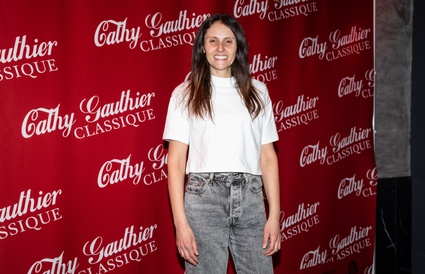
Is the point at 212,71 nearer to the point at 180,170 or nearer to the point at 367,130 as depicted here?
the point at 180,170

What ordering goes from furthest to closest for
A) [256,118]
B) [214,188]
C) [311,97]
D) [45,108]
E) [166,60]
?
[311,97]
[166,60]
[45,108]
[256,118]
[214,188]

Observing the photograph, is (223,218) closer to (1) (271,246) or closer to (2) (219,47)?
(1) (271,246)

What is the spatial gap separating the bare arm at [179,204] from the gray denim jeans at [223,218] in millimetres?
29

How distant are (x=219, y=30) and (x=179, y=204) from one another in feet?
2.46

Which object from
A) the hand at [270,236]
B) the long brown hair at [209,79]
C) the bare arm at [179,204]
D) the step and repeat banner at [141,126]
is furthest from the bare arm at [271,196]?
the step and repeat banner at [141,126]

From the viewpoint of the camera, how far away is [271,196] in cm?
206

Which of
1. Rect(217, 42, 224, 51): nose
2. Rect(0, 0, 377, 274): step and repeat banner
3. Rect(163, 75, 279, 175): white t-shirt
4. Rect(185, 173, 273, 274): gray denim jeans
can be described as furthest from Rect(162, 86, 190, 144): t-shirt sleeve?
Rect(0, 0, 377, 274): step and repeat banner

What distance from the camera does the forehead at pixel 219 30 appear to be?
2.06 metres

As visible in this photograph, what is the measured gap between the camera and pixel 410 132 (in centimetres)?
336

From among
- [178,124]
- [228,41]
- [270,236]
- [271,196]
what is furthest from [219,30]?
[270,236]

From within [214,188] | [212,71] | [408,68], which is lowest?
[214,188]

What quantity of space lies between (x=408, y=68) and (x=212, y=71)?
1854 mm

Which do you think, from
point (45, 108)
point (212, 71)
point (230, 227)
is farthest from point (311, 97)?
point (45, 108)

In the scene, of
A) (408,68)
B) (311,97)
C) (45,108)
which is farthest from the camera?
(408,68)
